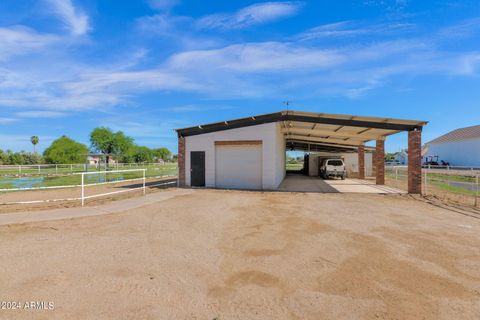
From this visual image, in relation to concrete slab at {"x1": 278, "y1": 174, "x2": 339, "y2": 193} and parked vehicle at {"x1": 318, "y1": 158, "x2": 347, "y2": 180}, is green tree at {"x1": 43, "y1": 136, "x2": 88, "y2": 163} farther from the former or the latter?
parked vehicle at {"x1": 318, "y1": 158, "x2": 347, "y2": 180}

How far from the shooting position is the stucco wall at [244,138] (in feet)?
45.7

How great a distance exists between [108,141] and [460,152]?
69.7 metres

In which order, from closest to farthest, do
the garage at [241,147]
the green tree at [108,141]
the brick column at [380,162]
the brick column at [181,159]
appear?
the garage at [241,147], the brick column at [181,159], the brick column at [380,162], the green tree at [108,141]

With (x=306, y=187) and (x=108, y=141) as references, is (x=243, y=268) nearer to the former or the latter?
(x=306, y=187)

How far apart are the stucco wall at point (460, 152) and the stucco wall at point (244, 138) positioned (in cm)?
4436

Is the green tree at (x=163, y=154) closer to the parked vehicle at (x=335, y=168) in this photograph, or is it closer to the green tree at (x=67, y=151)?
the green tree at (x=67, y=151)

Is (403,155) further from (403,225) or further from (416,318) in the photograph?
(416,318)

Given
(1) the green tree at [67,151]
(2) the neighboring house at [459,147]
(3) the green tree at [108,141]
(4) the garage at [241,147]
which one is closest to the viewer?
(4) the garage at [241,147]

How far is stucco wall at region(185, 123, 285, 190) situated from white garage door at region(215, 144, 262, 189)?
1.02ft

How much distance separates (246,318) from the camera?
8.48ft

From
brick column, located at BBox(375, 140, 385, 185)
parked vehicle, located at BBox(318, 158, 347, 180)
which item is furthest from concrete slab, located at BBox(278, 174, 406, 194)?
parked vehicle, located at BBox(318, 158, 347, 180)

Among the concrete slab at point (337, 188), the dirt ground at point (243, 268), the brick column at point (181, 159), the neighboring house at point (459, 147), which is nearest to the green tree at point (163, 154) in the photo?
the neighboring house at point (459, 147)

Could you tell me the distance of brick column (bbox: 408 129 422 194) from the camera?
1226cm

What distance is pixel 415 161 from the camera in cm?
1230
